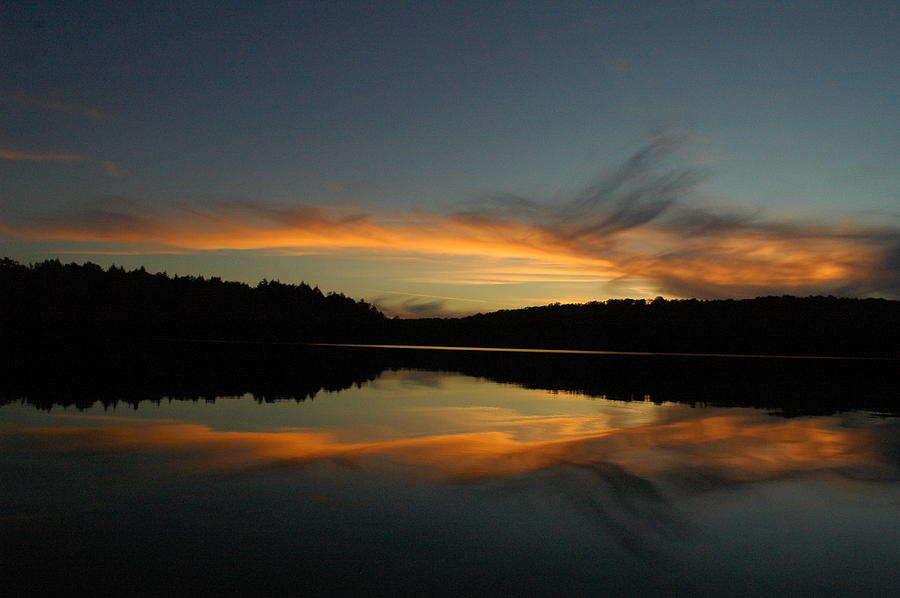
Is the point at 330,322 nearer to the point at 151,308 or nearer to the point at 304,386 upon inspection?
the point at 151,308

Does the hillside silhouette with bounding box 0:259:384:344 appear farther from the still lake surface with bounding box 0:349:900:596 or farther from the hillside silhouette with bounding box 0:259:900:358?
the still lake surface with bounding box 0:349:900:596

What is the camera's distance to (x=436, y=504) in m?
11.3

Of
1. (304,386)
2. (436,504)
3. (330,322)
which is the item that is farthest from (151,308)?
(436,504)

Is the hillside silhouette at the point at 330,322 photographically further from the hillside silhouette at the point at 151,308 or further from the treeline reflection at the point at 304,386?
the treeline reflection at the point at 304,386

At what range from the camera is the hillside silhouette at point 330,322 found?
373 feet

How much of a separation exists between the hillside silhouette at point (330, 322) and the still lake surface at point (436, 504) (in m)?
94.9

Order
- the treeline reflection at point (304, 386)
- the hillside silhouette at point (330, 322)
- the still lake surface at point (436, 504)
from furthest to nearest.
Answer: the hillside silhouette at point (330, 322)
the treeline reflection at point (304, 386)
the still lake surface at point (436, 504)

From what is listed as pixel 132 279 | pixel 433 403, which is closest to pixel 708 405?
pixel 433 403

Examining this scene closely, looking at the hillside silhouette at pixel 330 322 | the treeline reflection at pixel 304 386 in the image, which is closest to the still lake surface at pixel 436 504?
the treeline reflection at pixel 304 386

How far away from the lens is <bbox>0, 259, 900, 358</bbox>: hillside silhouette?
4478 inches

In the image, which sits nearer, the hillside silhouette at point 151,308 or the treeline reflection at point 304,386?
the treeline reflection at point 304,386

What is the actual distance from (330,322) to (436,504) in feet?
539

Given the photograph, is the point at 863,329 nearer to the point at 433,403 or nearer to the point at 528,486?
the point at 433,403

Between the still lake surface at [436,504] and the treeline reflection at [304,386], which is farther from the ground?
the treeline reflection at [304,386]
